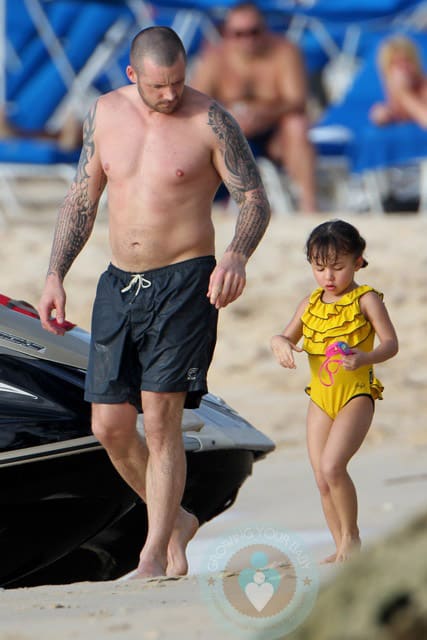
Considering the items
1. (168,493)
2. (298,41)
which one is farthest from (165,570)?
(298,41)

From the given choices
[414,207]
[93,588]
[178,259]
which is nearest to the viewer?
[93,588]

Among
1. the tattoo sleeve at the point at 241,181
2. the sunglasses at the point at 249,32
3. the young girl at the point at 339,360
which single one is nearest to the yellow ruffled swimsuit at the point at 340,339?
the young girl at the point at 339,360

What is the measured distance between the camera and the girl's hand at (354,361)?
12.4 feet

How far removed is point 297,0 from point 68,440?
15.8m

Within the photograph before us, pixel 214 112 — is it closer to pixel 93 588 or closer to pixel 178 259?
pixel 178 259

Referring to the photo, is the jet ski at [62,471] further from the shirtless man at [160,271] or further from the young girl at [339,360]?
the young girl at [339,360]

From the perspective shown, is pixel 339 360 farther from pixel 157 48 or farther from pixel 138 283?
pixel 157 48

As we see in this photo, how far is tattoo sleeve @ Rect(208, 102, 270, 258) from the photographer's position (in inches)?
153

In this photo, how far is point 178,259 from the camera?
12.7 feet

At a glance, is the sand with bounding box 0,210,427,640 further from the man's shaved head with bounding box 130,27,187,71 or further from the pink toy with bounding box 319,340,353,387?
the man's shaved head with bounding box 130,27,187,71

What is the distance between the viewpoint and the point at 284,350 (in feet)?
12.8

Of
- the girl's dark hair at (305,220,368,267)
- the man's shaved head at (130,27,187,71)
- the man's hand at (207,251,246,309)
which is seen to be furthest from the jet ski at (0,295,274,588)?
the man's shaved head at (130,27,187,71)

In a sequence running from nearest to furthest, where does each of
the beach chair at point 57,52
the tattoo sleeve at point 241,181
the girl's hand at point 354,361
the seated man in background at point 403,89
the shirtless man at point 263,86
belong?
the girl's hand at point 354,361
the tattoo sleeve at point 241,181
the shirtless man at point 263,86
the seated man in background at point 403,89
the beach chair at point 57,52

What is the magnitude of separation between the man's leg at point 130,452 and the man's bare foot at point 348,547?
457mm
